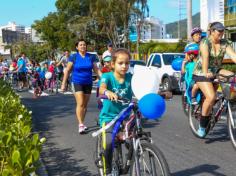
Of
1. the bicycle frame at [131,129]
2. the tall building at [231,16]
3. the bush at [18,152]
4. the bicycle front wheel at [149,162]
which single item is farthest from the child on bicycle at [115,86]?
the tall building at [231,16]

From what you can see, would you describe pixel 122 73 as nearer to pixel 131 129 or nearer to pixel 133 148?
pixel 131 129

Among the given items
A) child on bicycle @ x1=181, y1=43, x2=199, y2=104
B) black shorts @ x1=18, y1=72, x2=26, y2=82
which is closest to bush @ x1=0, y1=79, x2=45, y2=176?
child on bicycle @ x1=181, y1=43, x2=199, y2=104

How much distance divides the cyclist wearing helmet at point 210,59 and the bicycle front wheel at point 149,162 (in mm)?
2732

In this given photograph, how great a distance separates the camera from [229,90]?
6.37 meters

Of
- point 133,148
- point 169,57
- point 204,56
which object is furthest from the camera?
point 169,57

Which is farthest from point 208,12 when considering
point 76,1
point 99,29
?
point 76,1

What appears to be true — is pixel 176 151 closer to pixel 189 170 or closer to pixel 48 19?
pixel 189 170

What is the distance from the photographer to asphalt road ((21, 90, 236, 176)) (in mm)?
5688

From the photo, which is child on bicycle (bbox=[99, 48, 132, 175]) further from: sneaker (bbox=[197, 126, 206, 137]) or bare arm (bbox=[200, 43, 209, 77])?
sneaker (bbox=[197, 126, 206, 137])

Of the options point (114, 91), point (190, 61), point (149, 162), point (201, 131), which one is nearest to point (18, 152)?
point (149, 162)

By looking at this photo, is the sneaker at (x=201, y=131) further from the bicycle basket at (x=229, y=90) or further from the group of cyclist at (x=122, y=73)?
the bicycle basket at (x=229, y=90)

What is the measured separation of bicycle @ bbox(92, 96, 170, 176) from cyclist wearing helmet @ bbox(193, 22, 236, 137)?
2375mm

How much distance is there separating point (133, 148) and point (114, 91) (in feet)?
2.32

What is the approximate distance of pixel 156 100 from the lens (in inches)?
149
